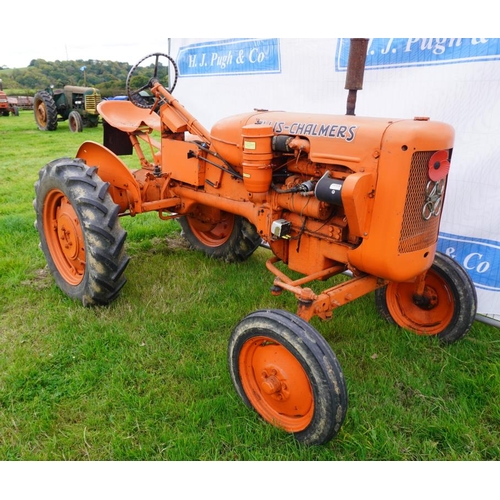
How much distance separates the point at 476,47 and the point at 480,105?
1.33 feet

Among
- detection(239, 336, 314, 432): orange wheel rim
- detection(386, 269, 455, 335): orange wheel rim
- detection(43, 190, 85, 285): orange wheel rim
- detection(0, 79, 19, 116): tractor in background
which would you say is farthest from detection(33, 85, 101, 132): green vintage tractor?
detection(239, 336, 314, 432): orange wheel rim

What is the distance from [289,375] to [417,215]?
1.06 meters

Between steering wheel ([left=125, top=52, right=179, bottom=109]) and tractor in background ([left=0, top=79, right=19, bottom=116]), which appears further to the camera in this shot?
tractor in background ([left=0, top=79, right=19, bottom=116])

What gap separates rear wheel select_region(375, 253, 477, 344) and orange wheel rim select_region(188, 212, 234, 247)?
1.65 metres

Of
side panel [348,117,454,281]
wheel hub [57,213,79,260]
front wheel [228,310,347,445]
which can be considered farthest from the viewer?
wheel hub [57,213,79,260]

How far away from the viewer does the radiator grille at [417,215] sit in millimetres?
2246

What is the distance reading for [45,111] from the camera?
50.3 feet

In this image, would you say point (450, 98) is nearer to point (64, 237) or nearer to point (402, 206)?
point (402, 206)

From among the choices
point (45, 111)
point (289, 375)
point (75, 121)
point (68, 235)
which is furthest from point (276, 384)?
point (45, 111)

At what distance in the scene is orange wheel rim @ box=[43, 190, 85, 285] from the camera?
11.6ft

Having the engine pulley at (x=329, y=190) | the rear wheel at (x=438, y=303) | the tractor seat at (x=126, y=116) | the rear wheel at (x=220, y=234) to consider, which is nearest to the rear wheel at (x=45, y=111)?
the tractor seat at (x=126, y=116)

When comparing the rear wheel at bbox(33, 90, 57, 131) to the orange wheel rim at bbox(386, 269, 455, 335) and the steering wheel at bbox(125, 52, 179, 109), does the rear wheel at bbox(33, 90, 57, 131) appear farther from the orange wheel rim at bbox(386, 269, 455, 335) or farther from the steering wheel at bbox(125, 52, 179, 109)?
the orange wheel rim at bbox(386, 269, 455, 335)

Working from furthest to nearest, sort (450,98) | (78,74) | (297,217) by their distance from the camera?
(78,74) → (450,98) → (297,217)

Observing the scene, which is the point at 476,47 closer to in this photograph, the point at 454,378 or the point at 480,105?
the point at 480,105
